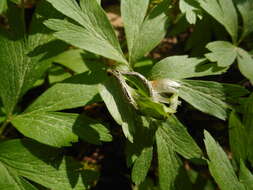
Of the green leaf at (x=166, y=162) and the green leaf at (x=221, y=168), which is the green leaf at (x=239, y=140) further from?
the green leaf at (x=166, y=162)

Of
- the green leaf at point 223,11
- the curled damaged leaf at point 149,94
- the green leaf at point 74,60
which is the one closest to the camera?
the curled damaged leaf at point 149,94

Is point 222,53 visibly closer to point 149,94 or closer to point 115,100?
point 149,94

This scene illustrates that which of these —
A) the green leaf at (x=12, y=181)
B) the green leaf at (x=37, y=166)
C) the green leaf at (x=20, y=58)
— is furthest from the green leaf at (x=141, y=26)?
the green leaf at (x=12, y=181)

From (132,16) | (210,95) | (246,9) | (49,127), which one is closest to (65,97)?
(49,127)

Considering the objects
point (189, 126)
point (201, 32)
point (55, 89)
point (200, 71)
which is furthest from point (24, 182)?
point (201, 32)

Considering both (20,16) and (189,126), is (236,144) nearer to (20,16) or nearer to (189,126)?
(189,126)

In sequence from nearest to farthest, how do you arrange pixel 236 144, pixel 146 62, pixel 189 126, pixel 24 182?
pixel 24 182, pixel 236 144, pixel 146 62, pixel 189 126
